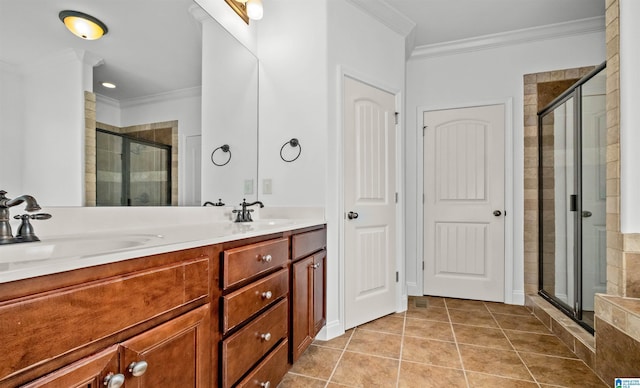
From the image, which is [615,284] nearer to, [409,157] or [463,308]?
[463,308]

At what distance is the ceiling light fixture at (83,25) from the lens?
3.86ft

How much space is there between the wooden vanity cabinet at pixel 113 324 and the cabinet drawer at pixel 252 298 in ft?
0.27

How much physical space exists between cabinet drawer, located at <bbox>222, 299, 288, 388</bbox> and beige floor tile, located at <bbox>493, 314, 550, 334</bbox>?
6.17 ft

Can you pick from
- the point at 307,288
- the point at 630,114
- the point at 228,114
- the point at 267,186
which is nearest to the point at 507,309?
the point at 630,114

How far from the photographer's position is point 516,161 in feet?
9.80

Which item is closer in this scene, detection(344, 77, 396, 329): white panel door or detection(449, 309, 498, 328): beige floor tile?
detection(344, 77, 396, 329): white panel door

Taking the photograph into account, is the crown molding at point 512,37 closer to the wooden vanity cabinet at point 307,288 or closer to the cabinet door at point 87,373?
the wooden vanity cabinet at point 307,288

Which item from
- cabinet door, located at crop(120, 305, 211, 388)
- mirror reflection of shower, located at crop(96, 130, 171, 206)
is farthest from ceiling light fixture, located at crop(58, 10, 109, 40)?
cabinet door, located at crop(120, 305, 211, 388)

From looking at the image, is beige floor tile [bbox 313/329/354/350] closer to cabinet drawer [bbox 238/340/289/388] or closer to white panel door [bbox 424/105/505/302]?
cabinet drawer [bbox 238/340/289/388]

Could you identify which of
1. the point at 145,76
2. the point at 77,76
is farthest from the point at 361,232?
the point at 77,76

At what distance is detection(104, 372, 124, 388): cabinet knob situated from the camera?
713 millimetres

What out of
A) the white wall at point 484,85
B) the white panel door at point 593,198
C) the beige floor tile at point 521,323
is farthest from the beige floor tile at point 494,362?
the white wall at point 484,85

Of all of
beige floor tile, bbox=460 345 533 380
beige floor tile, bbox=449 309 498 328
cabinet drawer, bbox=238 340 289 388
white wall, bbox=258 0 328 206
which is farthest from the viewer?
beige floor tile, bbox=449 309 498 328

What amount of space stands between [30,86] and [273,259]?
1.08 metres
